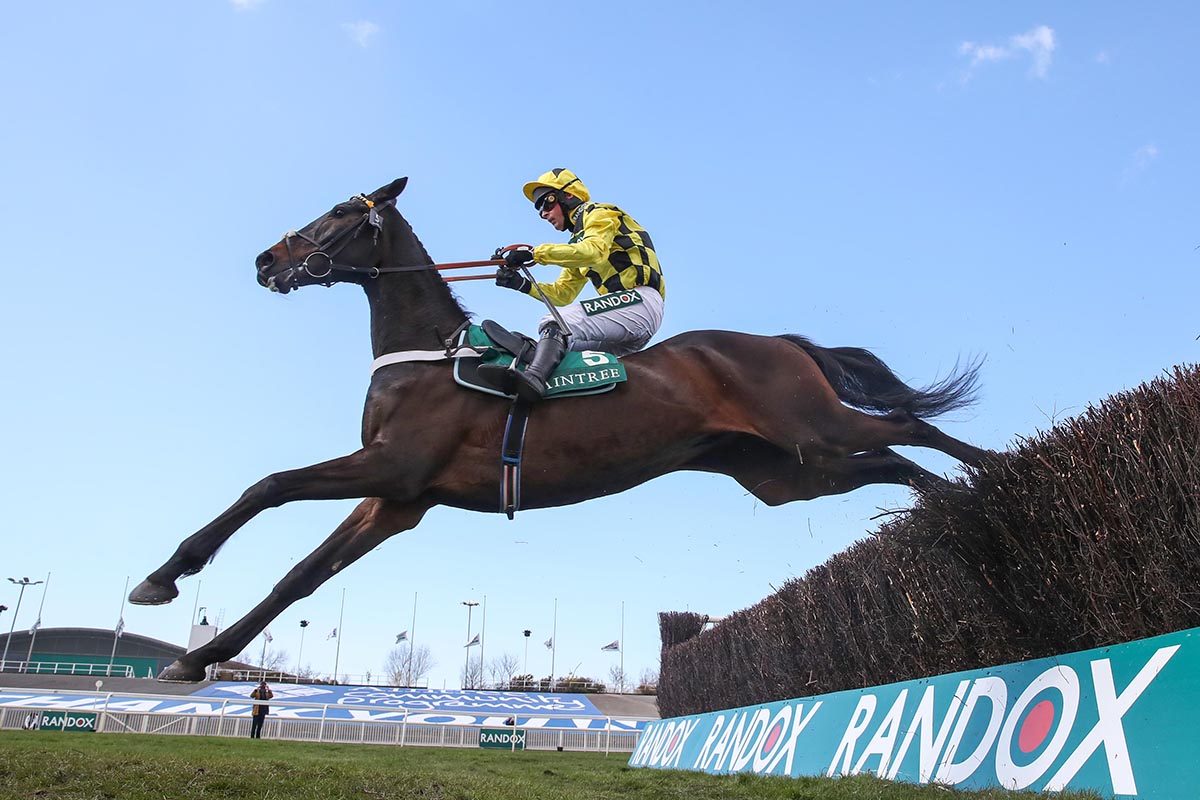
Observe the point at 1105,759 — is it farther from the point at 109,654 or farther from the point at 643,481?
the point at 109,654

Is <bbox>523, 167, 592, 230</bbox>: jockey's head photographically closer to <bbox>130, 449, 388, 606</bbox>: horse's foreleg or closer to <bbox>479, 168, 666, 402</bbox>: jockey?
<bbox>479, 168, 666, 402</bbox>: jockey

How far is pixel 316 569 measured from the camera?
5504mm

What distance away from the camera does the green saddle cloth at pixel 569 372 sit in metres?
5.51

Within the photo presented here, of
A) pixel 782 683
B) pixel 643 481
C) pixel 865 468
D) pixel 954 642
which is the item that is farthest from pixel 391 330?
pixel 782 683

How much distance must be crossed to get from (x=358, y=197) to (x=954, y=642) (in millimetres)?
6126

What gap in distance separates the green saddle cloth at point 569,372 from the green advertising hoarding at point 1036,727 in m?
Answer: 3.06

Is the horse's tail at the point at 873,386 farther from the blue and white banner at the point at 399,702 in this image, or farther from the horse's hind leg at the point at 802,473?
the blue and white banner at the point at 399,702

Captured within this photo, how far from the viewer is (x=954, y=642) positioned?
803 centimetres

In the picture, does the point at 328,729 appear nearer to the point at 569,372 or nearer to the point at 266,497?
the point at 266,497

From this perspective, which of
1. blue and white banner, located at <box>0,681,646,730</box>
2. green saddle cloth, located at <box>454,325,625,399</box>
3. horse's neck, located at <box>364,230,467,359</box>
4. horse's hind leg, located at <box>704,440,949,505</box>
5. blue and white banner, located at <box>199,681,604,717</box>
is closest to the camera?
green saddle cloth, located at <box>454,325,625,399</box>

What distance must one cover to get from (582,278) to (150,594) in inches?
130

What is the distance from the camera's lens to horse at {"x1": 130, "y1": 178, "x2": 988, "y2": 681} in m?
5.25

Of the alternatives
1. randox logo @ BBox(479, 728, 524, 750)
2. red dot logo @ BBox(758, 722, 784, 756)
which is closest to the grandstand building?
randox logo @ BBox(479, 728, 524, 750)

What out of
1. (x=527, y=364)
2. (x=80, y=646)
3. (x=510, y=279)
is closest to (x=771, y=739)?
(x=527, y=364)
